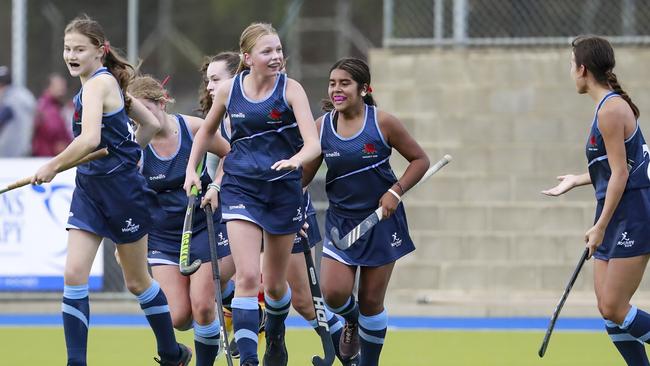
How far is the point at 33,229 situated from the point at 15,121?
2.05 m

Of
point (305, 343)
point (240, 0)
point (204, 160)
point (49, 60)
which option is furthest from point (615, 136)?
A: point (240, 0)

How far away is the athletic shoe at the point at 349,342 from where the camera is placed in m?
8.30

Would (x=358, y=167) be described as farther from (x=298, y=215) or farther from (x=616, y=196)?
(x=616, y=196)

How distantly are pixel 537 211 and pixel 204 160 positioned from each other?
6128 mm

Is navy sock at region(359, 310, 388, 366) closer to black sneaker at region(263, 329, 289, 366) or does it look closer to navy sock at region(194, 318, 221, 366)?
black sneaker at region(263, 329, 289, 366)

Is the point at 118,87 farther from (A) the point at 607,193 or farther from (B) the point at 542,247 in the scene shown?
(B) the point at 542,247

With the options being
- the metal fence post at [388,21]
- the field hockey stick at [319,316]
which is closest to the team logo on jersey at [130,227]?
the field hockey stick at [319,316]

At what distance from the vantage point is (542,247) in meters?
13.5

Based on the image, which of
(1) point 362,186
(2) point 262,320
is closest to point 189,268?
(1) point 362,186

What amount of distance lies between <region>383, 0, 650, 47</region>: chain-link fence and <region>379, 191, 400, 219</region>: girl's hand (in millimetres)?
6399

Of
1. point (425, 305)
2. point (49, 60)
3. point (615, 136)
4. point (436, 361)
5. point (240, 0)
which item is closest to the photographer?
point (615, 136)

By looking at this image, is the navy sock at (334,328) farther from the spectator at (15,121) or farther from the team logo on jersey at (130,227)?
the spectator at (15,121)

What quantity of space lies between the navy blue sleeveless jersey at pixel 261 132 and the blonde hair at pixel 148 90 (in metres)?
0.80

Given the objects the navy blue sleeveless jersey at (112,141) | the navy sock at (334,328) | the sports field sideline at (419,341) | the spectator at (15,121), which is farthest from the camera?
the spectator at (15,121)
